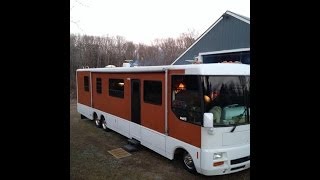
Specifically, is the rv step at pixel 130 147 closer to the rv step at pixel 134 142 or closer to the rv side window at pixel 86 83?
the rv step at pixel 134 142

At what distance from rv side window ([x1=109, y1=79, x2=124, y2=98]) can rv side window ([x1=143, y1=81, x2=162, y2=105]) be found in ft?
5.30

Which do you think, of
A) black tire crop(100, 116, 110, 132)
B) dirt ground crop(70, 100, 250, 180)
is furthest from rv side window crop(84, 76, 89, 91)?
dirt ground crop(70, 100, 250, 180)

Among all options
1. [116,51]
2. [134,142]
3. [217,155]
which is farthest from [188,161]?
[116,51]

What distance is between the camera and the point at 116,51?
33.8 metres

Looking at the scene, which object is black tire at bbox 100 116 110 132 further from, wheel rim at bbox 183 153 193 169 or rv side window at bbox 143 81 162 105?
wheel rim at bbox 183 153 193 169

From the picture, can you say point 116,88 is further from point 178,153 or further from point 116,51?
point 116,51

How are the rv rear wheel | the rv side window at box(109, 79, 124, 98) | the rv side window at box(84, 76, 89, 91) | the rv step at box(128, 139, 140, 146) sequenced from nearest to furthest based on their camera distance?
1. the rv step at box(128, 139, 140, 146)
2. the rv side window at box(109, 79, 124, 98)
3. the rv rear wheel
4. the rv side window at box(84, 76, 89, 91)

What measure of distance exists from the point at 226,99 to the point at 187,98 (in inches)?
34.9

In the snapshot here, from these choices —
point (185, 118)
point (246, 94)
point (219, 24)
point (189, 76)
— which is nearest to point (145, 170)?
point (185, 118)

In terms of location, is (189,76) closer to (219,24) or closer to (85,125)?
(85,125)

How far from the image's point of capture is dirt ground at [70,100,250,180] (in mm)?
6746
